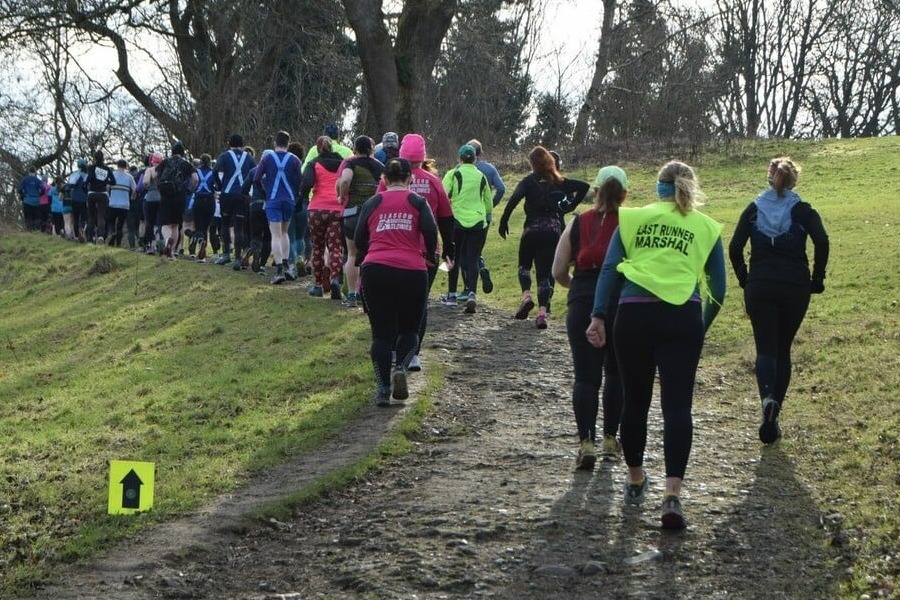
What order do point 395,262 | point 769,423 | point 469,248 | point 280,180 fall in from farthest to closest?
point 280,180, point 469,248, point 395,262, point 769,423

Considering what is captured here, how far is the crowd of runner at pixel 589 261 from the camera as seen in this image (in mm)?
7207

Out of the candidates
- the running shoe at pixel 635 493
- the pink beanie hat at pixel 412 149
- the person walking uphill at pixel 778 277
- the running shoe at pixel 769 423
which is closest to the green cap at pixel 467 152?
the pink beanie hat at pixel 412 149

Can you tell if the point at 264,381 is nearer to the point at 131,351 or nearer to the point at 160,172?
the point at 131,351

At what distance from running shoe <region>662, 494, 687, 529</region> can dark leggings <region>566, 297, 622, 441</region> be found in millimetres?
1325

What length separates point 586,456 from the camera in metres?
8.38

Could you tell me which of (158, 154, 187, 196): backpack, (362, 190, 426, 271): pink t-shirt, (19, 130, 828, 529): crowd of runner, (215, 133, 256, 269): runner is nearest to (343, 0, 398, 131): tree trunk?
(158, 154, 187, 196): backpack

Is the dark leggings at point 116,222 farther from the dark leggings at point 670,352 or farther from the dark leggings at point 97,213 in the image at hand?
the dark leggings at point 670,352

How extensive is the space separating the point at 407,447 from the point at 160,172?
13.2 m

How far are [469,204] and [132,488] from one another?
788 cm

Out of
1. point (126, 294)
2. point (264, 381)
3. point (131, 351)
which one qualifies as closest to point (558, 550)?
point (264, 381)

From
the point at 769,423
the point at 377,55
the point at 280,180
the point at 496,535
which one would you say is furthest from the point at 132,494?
the point at 377,55

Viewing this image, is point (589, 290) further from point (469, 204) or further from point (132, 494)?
point (469, 204)

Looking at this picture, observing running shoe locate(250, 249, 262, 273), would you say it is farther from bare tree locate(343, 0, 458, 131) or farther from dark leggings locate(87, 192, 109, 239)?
dark leggings locate(87, 192, 109, 239)

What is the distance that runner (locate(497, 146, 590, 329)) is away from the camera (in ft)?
43.8
